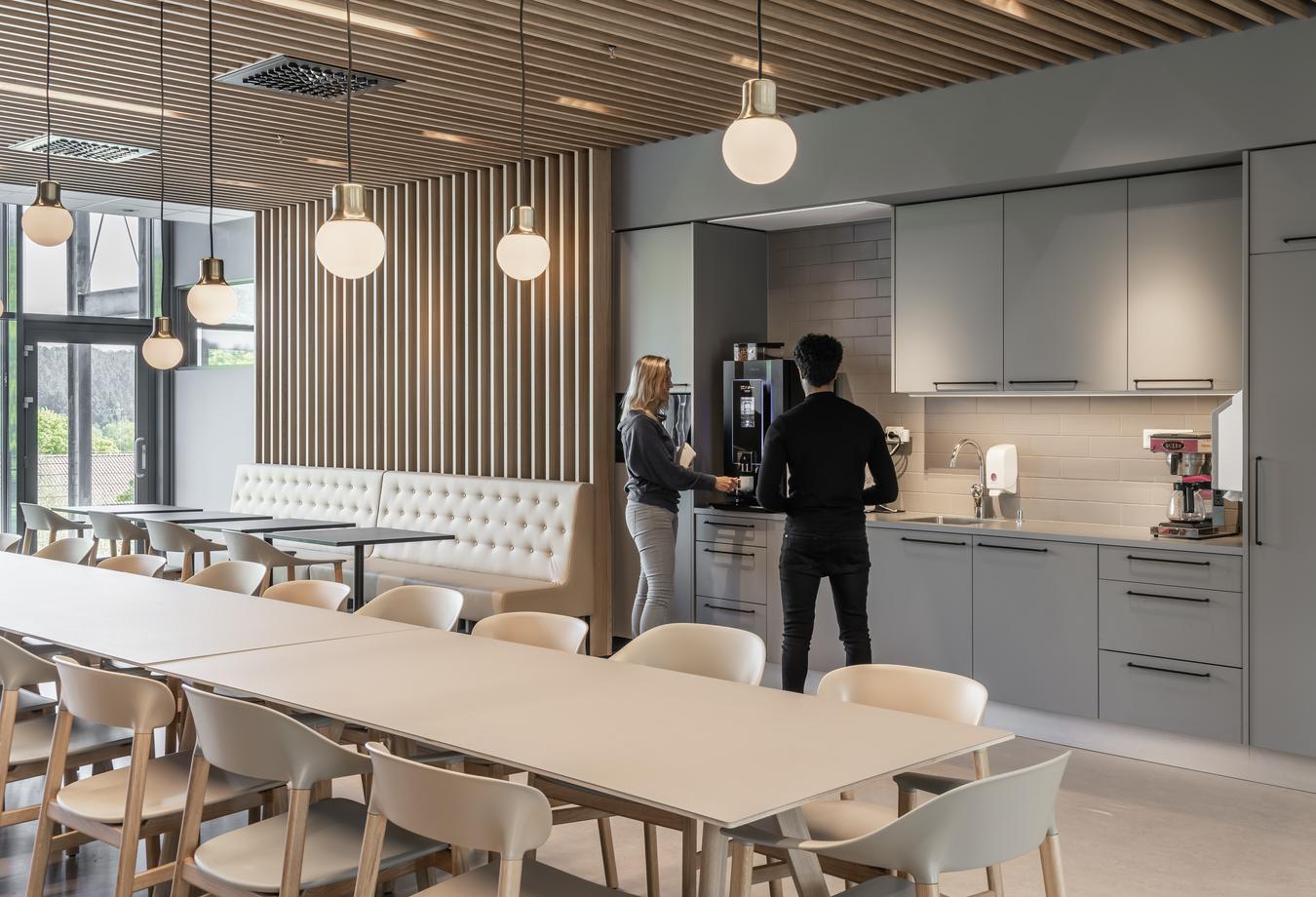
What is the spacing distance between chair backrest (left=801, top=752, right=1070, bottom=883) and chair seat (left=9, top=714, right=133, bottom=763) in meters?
2.33

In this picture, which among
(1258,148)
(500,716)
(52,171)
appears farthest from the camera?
(52,171)

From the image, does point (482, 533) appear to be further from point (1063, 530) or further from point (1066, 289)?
point (1066, 289)

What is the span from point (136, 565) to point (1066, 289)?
4289mm

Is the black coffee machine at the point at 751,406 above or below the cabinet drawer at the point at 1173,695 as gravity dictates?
above

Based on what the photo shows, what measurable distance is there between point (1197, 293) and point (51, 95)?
5364mm

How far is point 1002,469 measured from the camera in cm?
602

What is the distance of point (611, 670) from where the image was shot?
3266 millimetres

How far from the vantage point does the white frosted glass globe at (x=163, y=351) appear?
18.4 feet

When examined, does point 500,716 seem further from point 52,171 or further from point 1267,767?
point 52,171

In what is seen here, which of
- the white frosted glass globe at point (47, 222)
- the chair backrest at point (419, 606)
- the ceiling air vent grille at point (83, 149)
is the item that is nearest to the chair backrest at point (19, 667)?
the chair backrest at point (419, 606)

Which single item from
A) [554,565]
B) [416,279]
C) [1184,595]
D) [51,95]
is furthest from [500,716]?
[416,279]

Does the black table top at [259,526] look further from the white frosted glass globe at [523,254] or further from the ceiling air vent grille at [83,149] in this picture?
the white frosted glass globe at [523,254]

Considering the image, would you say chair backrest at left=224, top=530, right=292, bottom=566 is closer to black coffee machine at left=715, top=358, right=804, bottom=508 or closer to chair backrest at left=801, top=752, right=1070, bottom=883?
black coffee machine at left=715, top=358, right=804, bottom=508

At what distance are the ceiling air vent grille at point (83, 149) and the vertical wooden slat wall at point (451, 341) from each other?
173 cm
